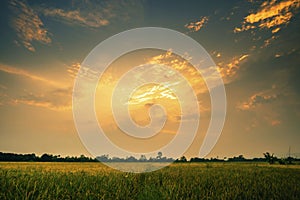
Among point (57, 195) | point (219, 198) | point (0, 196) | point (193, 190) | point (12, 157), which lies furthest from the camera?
point (12, 157)

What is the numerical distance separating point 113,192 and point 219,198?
8.16 ft

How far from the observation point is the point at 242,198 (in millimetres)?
6680

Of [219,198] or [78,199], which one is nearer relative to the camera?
[78,199]

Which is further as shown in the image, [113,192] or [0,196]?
[113,192]

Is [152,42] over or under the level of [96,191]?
over

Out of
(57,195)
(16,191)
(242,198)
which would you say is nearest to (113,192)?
(57,195)

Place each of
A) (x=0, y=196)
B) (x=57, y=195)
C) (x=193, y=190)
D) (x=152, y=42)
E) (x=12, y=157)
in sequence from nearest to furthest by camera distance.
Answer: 1. (x=0, y=196)
2. (x=57, y=195)
3. (x=193, y=190)
4. (x=152, y=42)
5. (x=12, y=157)

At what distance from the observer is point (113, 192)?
6.33 m

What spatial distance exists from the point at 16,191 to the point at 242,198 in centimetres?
531

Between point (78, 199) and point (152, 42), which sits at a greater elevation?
point (152, 42)

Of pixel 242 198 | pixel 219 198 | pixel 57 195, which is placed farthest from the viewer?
pixel 242 198

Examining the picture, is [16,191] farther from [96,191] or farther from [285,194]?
[285,194]

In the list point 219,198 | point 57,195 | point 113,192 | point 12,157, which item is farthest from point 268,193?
point 12,157

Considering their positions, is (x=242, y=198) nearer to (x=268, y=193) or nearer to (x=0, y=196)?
(x=268, y=193)
